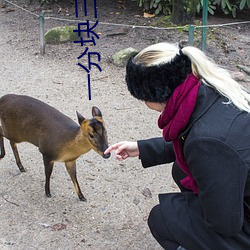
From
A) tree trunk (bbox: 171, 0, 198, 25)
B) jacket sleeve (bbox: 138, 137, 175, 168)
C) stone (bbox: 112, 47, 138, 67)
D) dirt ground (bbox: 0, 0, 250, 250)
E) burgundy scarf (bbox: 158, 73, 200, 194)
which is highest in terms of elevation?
burgundy scarf (bbox: 158, 73, 200, 194)

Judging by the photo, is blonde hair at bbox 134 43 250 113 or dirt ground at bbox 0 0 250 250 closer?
blonde hair at bbox 134 43 250 113

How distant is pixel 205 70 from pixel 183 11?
4835 mm

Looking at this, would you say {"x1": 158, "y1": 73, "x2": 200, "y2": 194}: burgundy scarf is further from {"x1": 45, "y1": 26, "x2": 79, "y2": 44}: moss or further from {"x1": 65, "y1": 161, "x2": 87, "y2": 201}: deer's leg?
{"x1": 45, "y1": 26, "x2": 79, "y2": 44}: moss

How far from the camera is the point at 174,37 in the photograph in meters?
6.26

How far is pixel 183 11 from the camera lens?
659 centimetres

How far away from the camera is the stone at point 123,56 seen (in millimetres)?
5671

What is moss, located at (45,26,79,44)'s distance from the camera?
6.36 meters

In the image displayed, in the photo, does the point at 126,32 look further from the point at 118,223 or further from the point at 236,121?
the point at 236,121

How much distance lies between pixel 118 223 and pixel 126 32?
3.99m

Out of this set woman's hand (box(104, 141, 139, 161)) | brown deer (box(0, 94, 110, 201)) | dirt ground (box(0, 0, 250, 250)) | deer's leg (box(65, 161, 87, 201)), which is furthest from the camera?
deer's leg (box(65, 161, 87, 201))

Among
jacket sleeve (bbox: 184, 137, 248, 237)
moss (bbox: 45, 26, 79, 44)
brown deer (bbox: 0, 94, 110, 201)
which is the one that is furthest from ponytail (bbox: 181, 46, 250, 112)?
moss (bbox: 45, 26, 79, 44)

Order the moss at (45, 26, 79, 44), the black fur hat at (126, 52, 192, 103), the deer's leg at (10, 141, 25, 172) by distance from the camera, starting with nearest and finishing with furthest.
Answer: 1. the black fur hat at (126, 52, 192, 103)
2. the deer's leg at (10, 141, 25, 172)
3. the moss at (45, 26, 79, 44)

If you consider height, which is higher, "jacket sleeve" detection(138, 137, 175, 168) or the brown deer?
"jacket sleeve" detection(138, 137, 175, 168)

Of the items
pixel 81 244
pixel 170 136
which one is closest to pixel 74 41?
pixel 81 244
